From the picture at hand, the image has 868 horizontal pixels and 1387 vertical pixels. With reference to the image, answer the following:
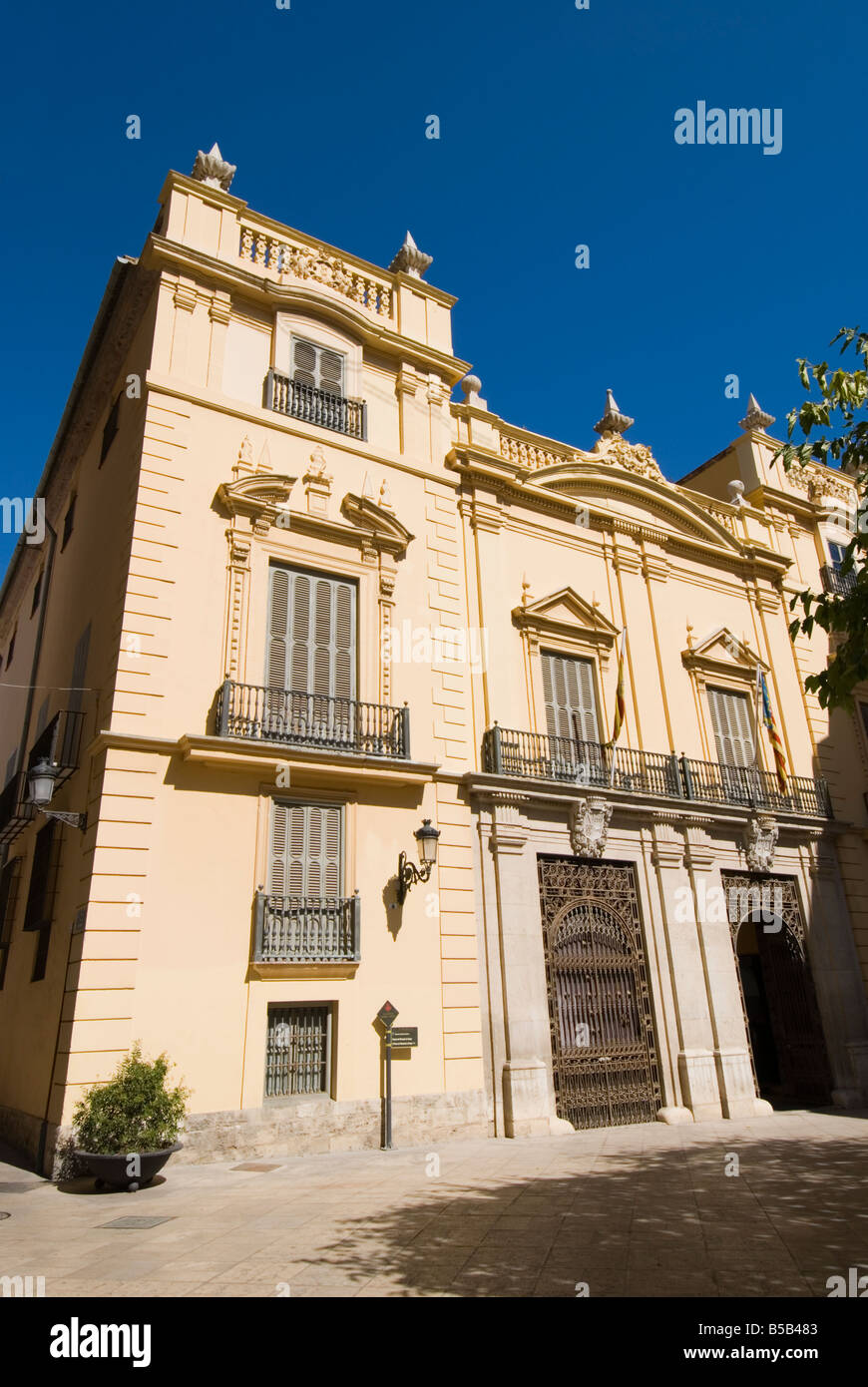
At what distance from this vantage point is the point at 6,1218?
23.5 ft

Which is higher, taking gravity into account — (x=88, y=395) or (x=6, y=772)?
(x=88, y=395)

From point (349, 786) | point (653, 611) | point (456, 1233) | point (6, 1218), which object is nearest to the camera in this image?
point (456, 1233)

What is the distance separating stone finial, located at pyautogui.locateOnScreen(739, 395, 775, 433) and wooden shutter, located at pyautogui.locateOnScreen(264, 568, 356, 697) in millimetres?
13105

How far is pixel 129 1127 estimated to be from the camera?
8.27m

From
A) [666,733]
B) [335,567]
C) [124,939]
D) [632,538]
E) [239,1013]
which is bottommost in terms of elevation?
[239,1013]

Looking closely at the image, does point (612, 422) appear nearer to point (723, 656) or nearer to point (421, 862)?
point (723, 656)

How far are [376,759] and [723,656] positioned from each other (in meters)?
8.96

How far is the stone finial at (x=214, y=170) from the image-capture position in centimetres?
1401

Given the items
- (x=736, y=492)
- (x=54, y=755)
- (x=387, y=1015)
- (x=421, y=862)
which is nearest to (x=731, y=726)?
(x=736, y=492)

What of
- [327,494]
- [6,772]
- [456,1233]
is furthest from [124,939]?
[6,772]

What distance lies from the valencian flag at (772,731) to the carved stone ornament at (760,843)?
118 cm

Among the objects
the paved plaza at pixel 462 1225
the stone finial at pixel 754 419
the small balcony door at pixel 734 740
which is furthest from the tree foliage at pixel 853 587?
the stone finial at pixel 754 419
